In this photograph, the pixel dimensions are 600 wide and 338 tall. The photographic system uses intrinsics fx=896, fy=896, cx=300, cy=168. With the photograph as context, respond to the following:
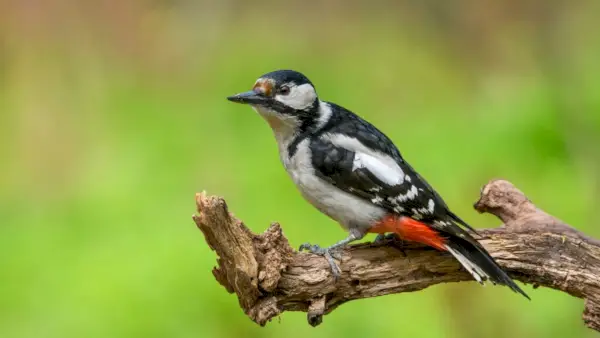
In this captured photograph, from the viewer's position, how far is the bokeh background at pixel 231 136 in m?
2.84

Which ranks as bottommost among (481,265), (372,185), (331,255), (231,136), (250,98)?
(481,265)

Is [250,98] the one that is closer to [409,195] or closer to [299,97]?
[299,97]

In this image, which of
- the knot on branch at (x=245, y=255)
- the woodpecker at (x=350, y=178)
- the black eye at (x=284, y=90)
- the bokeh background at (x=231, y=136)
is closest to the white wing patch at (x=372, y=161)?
the woodpecker at (x=350, y=178)

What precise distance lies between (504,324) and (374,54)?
1.82m

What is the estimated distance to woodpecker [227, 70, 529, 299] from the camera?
1933 millimetres

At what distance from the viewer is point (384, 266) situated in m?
1.93

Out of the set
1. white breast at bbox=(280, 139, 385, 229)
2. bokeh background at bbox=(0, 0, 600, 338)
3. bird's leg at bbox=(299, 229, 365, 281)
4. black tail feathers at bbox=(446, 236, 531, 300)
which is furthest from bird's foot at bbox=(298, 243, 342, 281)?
bokeh background at bbox=(0, 0, 600, 338)

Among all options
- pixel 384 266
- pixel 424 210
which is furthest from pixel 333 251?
pixel 424 210

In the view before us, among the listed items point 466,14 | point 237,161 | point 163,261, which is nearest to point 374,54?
point 466,14

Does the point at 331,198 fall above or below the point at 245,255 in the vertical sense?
above

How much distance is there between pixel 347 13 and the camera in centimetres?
434

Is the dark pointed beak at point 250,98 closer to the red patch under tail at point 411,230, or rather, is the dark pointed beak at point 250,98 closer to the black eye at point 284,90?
the black eye at point 284,90

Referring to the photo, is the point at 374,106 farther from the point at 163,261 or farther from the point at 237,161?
the point at 163,261

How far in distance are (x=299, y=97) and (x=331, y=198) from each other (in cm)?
23
